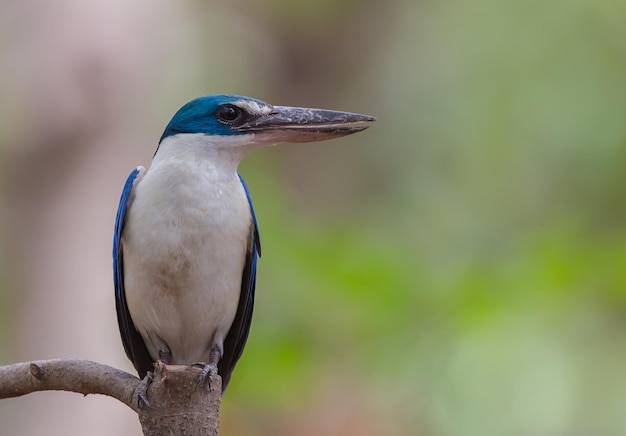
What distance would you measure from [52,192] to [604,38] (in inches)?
196

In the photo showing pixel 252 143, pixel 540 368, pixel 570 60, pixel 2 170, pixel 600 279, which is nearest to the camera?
pixel 252 143

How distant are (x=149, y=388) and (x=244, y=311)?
119 centimetres

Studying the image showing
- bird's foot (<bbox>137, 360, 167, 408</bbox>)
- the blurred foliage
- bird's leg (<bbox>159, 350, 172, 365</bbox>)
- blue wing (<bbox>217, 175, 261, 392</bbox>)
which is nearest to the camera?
bird's foot (<bbox>137, 360, 167, 408</bbox>)

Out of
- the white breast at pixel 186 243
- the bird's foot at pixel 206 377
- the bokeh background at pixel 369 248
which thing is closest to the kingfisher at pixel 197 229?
the white breast at pixel 186 243

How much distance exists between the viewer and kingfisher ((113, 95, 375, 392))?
12.7ft

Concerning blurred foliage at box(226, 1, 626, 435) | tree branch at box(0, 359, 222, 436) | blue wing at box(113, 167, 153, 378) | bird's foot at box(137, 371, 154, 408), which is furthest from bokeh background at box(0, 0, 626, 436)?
bird's foot at box(137, 371, 154, 408)

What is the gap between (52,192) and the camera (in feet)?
21.0

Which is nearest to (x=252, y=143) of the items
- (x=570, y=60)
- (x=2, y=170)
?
(x=2, y=170)

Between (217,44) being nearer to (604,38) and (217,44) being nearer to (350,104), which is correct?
(350,104)

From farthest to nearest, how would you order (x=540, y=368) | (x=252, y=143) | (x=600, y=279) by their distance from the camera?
1. (x=600, y=279)
2. (x=540, y=368)
3. (x=252, y=143)

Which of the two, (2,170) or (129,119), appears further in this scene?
→ (2,170)

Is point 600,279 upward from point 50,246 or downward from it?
downward

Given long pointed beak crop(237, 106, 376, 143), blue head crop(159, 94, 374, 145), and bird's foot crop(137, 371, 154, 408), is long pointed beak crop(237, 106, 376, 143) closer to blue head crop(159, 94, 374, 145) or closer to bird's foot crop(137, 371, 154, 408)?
blue head crop(159, 94, 374, 145)

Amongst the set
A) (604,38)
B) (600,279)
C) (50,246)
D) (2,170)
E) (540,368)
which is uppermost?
(604,38)
